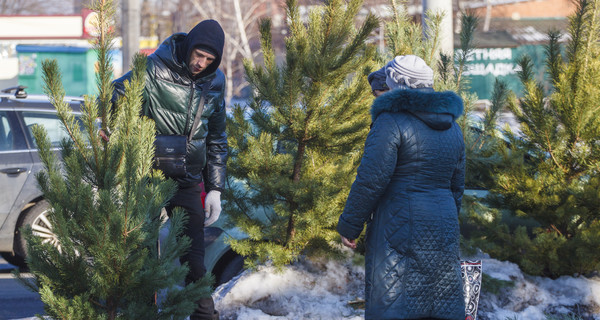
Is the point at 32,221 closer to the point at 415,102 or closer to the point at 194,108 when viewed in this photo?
the point at 194,108

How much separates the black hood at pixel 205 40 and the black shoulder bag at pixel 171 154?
1.38 ft

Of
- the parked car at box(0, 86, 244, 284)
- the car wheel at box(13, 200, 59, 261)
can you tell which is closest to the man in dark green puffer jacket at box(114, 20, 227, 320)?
the parked car at box(0, 86, 244, 284)

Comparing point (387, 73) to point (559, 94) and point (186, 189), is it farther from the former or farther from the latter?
point (559, 94)

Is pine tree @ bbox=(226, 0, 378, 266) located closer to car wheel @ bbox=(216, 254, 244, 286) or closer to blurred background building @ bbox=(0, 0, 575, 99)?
car wheel @ bbox=(216, 254, 244, 286)

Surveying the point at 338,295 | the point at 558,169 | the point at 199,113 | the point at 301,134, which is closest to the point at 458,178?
the point at 301,134

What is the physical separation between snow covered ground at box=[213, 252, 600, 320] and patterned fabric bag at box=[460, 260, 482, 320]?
Result: 721 millimetres

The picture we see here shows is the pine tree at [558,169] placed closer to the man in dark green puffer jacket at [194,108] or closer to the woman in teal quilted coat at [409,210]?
the woman in teal quilted coat at [409,210]

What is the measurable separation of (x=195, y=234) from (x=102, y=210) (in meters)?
1.12

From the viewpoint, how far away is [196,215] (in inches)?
144

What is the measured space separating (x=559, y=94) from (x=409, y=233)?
2.38m

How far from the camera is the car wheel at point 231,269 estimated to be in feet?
16.3

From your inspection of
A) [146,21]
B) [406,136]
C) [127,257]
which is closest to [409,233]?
[406,136]

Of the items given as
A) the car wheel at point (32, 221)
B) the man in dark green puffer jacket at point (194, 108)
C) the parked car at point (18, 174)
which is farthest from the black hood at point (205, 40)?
the car wheel at point (32, 221)

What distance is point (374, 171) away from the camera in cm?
287
